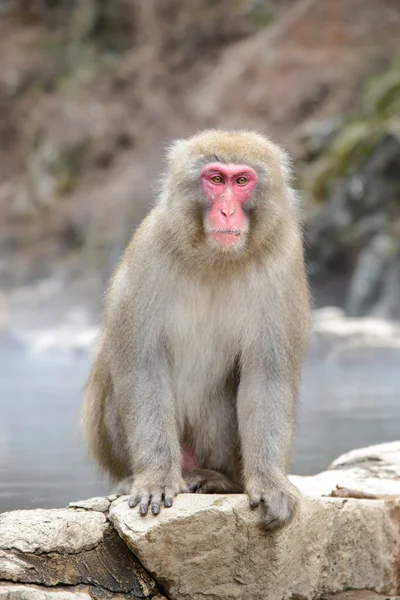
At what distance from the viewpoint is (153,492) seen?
11.1 ft

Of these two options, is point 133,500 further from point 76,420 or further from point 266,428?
point 76,420

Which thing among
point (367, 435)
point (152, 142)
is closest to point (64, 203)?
point (152, 142)

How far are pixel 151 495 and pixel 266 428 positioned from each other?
19.8 inches

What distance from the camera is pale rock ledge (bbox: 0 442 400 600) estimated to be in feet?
10.3

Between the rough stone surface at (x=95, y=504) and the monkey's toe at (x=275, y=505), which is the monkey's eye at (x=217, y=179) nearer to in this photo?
the monkey's toe at (x=275, y=505)

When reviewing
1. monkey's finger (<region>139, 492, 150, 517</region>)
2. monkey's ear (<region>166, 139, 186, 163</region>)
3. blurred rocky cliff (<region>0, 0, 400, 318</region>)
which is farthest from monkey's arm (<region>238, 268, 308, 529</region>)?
blurred rocky cliff (<region>0, 0, 400, 318</region>)

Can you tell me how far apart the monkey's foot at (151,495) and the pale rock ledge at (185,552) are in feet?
0.11

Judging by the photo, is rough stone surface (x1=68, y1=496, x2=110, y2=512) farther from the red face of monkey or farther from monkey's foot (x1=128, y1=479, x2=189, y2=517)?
the red face of monkey

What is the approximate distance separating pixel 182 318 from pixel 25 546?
1018 mm

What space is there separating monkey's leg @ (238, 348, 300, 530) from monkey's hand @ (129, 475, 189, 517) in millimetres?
272

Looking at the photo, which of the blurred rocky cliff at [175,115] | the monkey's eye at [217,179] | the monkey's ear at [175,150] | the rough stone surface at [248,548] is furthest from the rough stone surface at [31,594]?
the blurred rocky cliff at [175,115]

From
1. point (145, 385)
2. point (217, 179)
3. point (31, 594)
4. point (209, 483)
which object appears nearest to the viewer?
point (31, 594)

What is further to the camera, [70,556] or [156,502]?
[156,502]

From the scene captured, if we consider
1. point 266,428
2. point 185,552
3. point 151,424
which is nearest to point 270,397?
point 266,428
